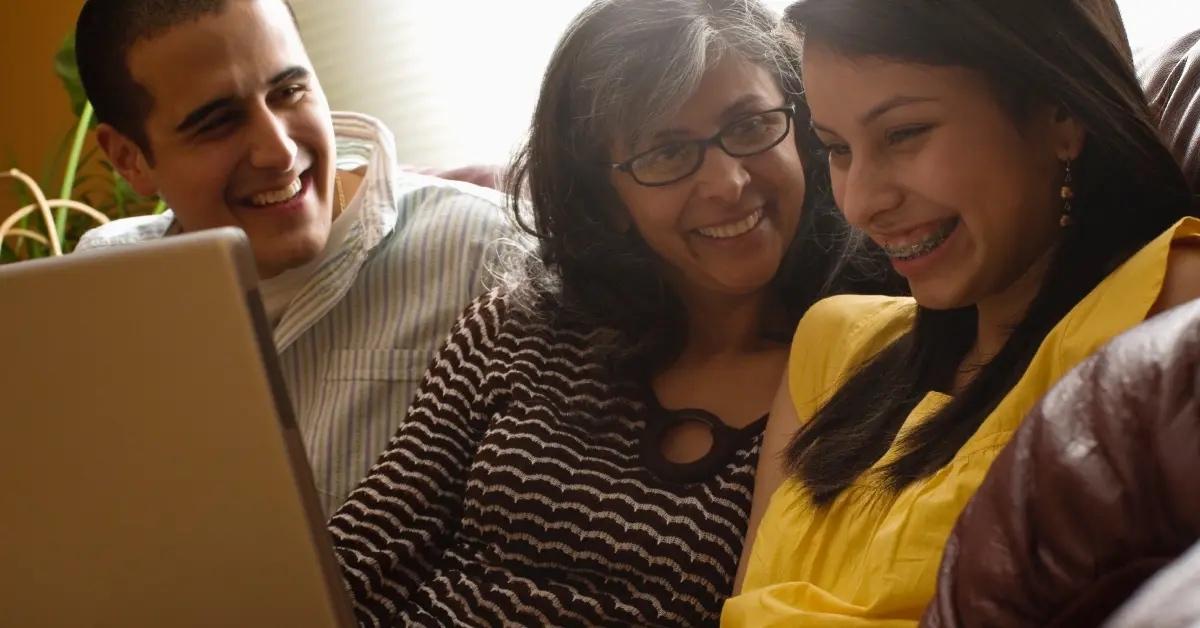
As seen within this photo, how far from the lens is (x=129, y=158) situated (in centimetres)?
189

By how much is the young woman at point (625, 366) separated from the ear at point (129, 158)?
0.65 m

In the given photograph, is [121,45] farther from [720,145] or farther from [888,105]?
[888,105]

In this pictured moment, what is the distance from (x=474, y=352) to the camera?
4.91ft

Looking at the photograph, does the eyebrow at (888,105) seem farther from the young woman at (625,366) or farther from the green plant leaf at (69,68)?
the green plant leaf at (69,68)

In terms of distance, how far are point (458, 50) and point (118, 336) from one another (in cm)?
172

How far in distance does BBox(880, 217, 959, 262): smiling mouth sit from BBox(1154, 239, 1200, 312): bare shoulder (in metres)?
0.17

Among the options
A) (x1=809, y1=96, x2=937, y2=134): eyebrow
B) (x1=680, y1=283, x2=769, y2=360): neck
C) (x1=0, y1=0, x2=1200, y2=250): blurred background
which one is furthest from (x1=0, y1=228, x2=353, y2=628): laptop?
(x1=0, y1=0, x2=1200, y2=250): blurred background

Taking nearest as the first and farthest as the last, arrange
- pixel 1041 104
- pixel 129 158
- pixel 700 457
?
pixel 1041 104 → pixel 700 457 → pixel 129 158

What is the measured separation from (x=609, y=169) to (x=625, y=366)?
220mm

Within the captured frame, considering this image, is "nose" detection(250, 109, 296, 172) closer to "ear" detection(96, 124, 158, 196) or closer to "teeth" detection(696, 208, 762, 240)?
"ear" detection(96, 124, 158, 196)

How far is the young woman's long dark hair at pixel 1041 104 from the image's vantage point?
35.7 inches

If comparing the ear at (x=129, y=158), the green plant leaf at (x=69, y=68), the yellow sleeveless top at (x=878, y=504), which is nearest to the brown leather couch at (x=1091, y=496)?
the yellow sleeveless top at (x=878, y=504)

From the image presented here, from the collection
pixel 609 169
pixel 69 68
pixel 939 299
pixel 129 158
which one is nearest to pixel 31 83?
pixel 69 68

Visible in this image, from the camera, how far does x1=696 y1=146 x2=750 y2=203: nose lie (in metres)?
1.33
